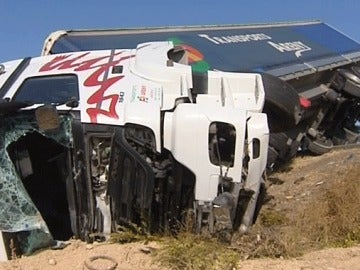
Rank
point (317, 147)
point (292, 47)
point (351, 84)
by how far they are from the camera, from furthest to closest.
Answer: point (292, 47), point (317, 147), point (351, 84)

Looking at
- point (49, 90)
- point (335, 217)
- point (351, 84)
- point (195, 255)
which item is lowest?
point (351, 84)

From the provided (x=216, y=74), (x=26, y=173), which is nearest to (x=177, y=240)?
(x=26, y=173)

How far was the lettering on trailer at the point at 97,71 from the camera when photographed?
517cm

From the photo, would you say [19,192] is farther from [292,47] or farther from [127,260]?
[292,47]

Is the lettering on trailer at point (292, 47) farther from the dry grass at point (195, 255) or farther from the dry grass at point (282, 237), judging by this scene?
the dry grass at point (195, 255)

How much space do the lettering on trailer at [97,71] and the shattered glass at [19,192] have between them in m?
0.24

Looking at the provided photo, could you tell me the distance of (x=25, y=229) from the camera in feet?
16.5

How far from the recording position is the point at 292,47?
12.5m

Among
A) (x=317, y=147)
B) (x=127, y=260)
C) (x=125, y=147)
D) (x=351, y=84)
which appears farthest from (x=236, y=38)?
(x=127, y=260)

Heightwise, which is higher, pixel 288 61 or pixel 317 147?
pixel 288 61

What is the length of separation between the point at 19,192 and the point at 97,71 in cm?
122

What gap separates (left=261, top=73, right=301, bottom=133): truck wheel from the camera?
21.6ft

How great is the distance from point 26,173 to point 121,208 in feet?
2.54

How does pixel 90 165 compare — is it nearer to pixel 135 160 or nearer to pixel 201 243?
pixel 135 160
